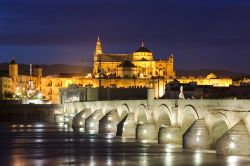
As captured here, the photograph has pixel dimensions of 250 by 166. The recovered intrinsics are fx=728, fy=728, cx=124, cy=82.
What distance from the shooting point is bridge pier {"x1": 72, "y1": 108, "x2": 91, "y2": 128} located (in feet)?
342

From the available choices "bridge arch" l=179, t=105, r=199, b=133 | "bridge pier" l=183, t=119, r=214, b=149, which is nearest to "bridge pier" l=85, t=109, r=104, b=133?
"bridge arch" l=179, t=105, r=199, b=133

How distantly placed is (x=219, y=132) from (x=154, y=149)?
528cm

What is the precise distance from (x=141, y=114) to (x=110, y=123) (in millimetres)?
10804

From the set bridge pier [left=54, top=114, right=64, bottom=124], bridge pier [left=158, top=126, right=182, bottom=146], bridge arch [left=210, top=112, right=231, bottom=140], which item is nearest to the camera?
bridge arch [left=210, top=112, right=231, bottom=140]

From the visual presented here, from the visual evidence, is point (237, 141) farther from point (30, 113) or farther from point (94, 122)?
point (30, 113)

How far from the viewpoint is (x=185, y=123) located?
6138 centimetres

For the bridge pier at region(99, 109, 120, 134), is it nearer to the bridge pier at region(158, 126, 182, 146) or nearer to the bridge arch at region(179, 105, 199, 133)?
the bridge pier at region(158, 126, 182, 146)

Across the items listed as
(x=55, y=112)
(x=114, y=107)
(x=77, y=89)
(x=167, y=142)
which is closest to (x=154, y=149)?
(x=167, y=142)

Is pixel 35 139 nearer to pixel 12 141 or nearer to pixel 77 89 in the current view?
pixel 12 141

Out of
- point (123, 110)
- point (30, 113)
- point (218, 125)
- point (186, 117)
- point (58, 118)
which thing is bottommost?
point (58, 118)

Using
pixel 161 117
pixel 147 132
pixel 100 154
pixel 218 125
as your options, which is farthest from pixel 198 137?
pixel 147 132

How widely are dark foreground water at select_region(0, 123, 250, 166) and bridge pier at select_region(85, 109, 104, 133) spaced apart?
19.5 m

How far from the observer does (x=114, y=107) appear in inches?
3482

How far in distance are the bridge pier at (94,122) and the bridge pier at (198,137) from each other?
3884 centimetres
